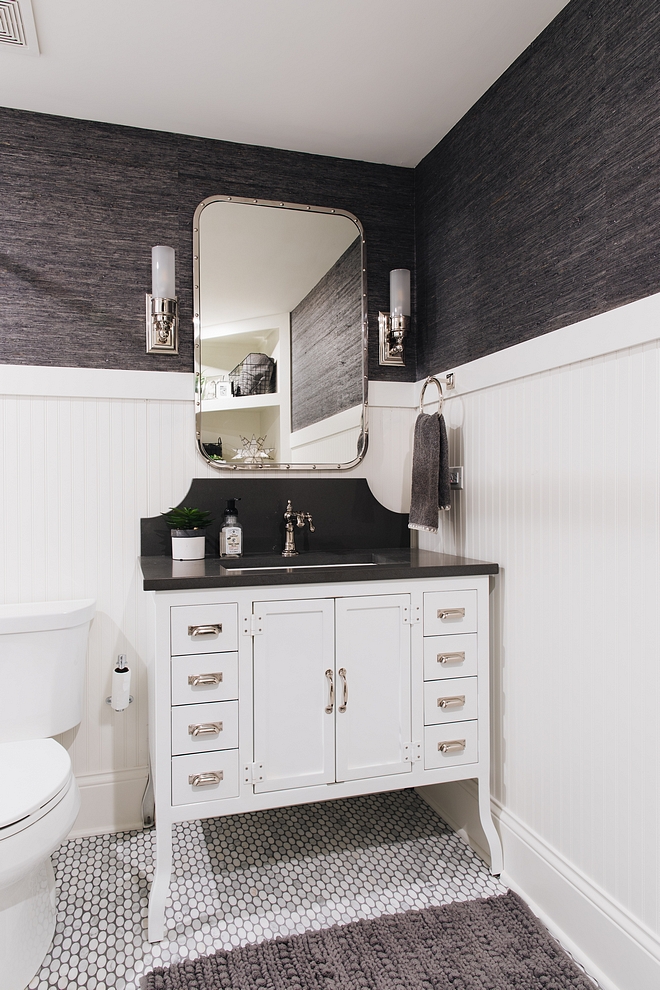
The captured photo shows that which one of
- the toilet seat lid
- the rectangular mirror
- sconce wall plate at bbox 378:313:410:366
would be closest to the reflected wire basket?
the rectangular mirror

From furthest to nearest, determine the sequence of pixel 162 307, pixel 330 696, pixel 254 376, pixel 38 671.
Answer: pixel 254 376, pixel 162 307, pixel 38 671, pixel 330 696

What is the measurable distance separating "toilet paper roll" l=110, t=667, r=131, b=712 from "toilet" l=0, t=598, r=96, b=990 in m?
0.09

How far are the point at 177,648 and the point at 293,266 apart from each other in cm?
138

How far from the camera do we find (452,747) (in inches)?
68.0

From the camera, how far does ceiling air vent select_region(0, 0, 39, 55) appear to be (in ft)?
4.96

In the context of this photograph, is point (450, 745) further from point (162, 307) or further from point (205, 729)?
point (162, 307)

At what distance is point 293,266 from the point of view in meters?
2.19

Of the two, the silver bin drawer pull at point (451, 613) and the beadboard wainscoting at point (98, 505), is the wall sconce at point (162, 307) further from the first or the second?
the silver bin drawer pull at point (451, 613)

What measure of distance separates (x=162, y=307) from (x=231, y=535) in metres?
0.77

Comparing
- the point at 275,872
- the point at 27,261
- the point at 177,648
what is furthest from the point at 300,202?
the point at 275,872

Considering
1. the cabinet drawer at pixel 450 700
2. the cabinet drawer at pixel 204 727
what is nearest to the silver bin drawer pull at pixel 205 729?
the cabinet drawer at pixel 204 727

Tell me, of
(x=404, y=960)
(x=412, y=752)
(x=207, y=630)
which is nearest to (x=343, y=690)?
(x=412, y=752)

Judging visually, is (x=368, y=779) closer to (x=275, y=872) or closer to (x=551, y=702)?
(x=275, y=872)

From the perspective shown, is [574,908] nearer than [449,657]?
Yes
